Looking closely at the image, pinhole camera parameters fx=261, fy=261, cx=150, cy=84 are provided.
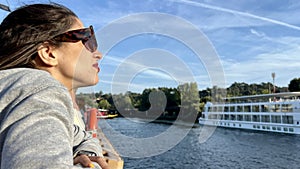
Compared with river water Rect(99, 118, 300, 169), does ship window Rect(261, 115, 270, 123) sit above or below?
above

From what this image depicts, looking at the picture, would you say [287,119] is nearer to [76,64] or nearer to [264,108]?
[264,108]

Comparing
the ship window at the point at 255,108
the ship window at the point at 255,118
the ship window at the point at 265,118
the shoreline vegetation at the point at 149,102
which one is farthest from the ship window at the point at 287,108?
the shoreline vegetation at the point at 149,102

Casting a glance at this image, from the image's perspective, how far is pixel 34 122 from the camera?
0.27 metres

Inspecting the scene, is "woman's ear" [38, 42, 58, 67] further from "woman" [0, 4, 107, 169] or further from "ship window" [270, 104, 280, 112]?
"ship window" [270, 104, 280, 112]

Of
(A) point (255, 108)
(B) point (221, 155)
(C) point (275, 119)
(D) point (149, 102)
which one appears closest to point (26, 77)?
(D) point (149, 102)

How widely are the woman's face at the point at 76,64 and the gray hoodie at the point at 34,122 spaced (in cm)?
14

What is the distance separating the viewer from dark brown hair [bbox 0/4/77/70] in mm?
401

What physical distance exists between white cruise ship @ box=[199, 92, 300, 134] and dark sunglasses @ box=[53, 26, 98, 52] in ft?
Result: 43.5

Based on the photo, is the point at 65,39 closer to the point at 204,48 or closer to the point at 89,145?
the point at 89,145

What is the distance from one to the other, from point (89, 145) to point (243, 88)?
3897 cm

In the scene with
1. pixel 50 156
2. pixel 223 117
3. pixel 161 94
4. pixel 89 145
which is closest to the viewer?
pixel 50 156

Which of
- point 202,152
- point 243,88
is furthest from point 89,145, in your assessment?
point 243,88

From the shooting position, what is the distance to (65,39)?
0.47m

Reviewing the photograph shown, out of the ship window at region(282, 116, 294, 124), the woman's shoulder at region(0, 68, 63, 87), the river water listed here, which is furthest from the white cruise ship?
the woman's shoulder at region(0, 68, 63, 87)
